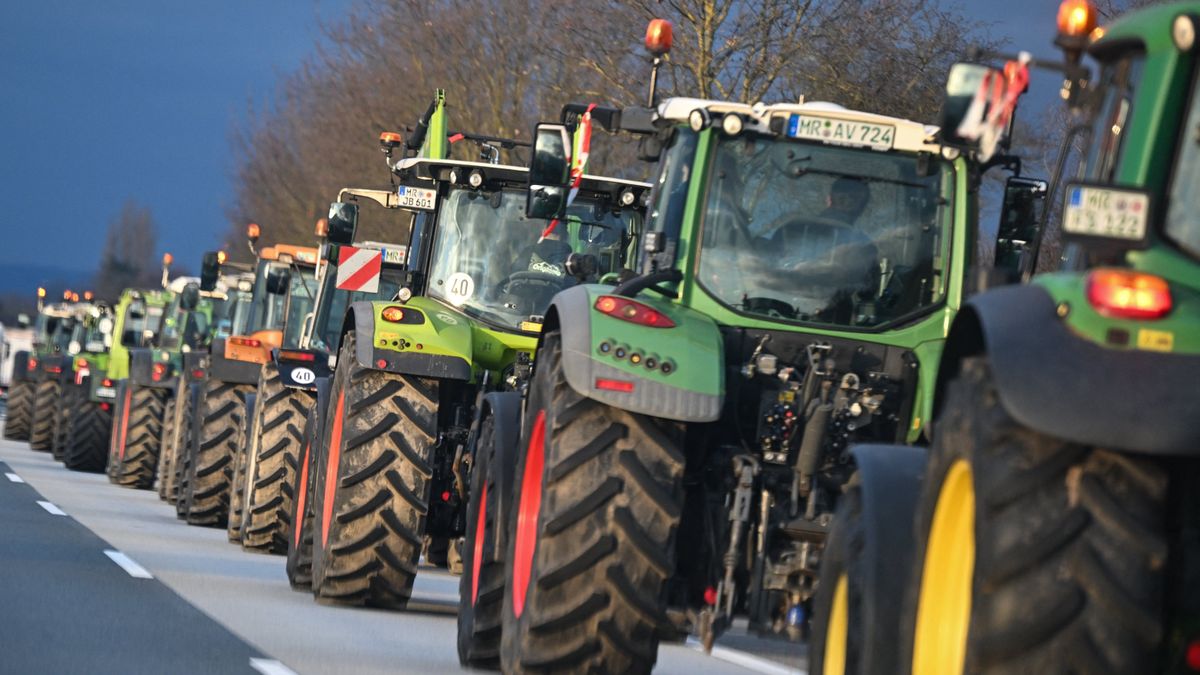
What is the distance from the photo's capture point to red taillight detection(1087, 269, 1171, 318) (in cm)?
468

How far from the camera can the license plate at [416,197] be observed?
13.4 m

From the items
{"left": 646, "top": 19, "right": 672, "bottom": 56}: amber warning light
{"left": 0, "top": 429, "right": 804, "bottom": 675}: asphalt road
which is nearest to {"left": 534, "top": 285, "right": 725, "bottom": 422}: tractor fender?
{"left": 646, "top": 19, "right": 672, "bottom": 56}: amber warning light

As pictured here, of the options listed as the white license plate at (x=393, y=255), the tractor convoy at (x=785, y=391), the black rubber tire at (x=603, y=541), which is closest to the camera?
the tractor convoy at (x=785, y=391)

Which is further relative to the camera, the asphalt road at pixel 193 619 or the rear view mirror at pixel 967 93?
the asphalt road at pixel 193 619

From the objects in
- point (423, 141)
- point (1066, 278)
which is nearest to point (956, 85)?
point (1066, 278)

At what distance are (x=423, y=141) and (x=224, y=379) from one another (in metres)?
4.62

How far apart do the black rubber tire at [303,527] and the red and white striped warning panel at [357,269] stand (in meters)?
1.72

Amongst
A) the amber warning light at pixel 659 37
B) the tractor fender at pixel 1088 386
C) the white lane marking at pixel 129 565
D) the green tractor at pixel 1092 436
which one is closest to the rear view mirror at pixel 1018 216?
the amber warning light at pixel 659 37

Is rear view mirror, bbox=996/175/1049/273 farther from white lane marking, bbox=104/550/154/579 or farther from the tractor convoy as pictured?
white lane marking, bbox=104/550/154/579

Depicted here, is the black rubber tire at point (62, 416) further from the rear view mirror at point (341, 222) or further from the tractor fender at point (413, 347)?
the tractor fender at point (413, 347)

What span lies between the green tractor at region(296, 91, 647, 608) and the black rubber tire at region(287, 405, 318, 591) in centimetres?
9

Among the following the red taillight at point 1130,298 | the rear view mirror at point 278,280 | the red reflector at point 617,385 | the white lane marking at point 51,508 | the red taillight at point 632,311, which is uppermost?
the red taillight at point 1130,298

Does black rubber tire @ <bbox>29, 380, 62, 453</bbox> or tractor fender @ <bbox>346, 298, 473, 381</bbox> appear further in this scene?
black rubber tire @ <bbox>29, 380, 62, 453</bbox>

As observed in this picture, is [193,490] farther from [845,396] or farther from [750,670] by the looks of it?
[845,396]
